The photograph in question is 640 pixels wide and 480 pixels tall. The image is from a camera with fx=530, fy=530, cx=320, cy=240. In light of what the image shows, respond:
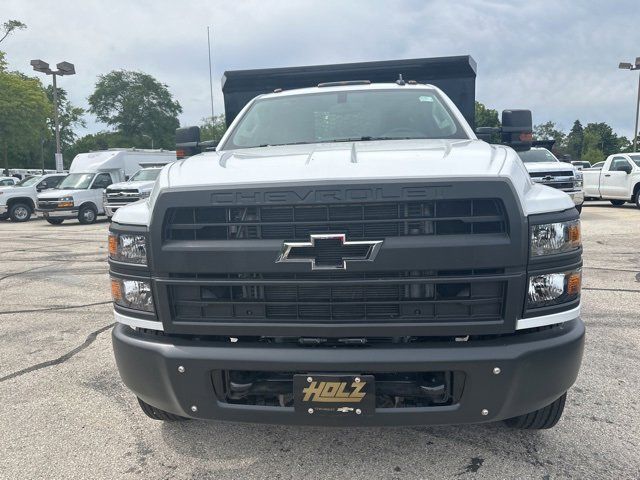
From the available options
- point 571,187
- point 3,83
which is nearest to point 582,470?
point 571,187

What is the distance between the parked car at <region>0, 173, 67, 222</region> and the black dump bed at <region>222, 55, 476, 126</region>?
1648 centimetres

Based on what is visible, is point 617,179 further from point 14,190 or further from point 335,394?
point 14,190

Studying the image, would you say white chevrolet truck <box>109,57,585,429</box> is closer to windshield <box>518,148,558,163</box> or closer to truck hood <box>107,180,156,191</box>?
windshield <box>518,148,558,163</box>

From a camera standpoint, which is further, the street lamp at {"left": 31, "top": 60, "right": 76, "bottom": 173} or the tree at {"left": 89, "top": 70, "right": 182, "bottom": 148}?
the tree at {"left": 89, "top": 70, "right": 182, "bottom": 148}

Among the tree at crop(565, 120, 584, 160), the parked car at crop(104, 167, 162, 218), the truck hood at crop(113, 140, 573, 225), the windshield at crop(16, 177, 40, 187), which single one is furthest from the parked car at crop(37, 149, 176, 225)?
the tree at crop(565, 120, 584, 160)

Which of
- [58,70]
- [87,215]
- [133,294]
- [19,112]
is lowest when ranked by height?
[87,215]

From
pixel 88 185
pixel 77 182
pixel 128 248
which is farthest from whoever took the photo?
pixel 77 182

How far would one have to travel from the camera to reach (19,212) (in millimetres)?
20062

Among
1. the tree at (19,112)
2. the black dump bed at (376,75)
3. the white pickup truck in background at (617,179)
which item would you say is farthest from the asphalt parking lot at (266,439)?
the tree at (19,112)

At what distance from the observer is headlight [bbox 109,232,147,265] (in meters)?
2.45

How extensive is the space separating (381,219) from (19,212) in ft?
69.9

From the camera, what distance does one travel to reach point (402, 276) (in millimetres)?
2268

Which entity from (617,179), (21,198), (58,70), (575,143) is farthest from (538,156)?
(575,143)

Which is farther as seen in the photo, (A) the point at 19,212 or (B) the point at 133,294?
(A) the point at 19,212
